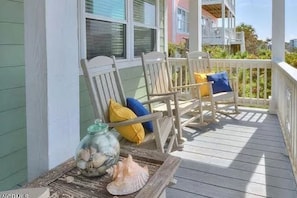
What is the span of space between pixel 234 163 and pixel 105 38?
2033 mm

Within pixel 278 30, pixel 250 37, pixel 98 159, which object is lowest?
pixel 98 159

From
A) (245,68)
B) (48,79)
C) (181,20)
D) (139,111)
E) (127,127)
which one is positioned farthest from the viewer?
(181,20)

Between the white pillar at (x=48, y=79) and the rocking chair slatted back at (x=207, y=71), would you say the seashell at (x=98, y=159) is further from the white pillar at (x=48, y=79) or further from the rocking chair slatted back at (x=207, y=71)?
the rocking chair slatted back at (x=207, y=71)

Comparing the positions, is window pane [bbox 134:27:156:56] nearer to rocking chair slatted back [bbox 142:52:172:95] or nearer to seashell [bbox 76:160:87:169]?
rocking chair slatted back [bbox 142:52:172:95]

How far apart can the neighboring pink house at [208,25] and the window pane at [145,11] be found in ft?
29.6

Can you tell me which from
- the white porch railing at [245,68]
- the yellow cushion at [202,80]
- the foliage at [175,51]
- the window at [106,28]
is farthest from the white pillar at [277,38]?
the foliage at [175,51]

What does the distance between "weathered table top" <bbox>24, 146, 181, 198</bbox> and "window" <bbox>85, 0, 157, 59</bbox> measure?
1.87m

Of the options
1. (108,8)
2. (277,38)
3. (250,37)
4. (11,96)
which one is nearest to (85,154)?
(11,96)

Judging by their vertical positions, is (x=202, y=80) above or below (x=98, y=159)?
above

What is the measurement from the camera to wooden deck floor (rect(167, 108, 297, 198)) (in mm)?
2395

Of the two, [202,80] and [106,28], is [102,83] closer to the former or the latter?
[106,28]

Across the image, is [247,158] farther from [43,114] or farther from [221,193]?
[43,114]

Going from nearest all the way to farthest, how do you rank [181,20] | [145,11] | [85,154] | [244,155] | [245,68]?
[85,154]
[244,155]
[145,11]
[245,68]
[181,20]

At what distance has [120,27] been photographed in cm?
379
